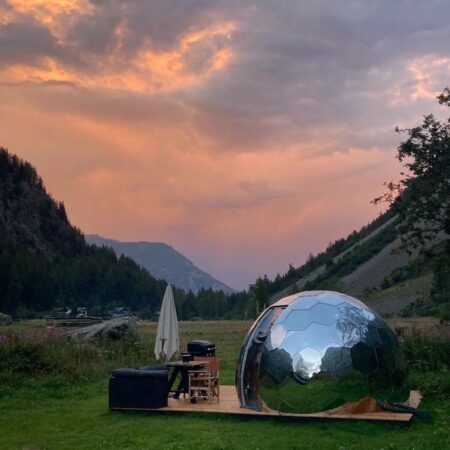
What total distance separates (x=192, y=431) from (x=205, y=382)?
284 centimetres

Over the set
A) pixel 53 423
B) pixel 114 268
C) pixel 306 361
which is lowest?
pixel 53 423

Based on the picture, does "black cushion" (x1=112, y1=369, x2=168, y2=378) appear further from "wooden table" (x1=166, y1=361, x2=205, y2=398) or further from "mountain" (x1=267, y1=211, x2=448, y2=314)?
"mountain" (x1=267, y1=211, x2=448, y2=314)

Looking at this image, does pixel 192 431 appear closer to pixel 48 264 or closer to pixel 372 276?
pixel 372 276

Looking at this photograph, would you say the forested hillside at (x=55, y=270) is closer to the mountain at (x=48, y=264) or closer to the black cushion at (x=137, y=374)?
the mountain at (x=48, y=264)

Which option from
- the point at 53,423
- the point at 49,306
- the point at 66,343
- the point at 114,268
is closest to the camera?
the point at 53,423

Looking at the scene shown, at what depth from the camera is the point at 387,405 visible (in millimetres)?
12336

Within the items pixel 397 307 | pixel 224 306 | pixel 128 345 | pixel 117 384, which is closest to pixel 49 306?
pixel 224 306

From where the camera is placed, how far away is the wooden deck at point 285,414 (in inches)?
469

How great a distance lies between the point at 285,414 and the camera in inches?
479

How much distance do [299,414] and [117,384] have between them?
3703 mm

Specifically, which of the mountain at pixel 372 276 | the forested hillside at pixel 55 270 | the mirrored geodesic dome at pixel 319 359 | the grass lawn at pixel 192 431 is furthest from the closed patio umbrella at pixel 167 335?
the forested hillside at pixel 55 270

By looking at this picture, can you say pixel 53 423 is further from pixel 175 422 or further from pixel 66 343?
pixel 66 343

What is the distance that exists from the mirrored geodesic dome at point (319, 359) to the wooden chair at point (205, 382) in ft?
4.05

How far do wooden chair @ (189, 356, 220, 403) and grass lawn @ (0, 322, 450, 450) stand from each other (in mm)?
1183
